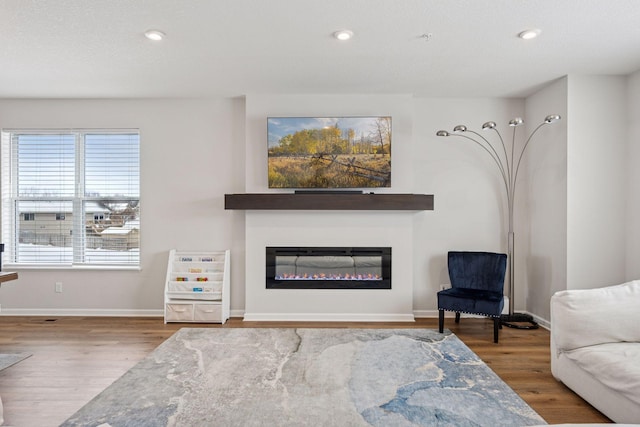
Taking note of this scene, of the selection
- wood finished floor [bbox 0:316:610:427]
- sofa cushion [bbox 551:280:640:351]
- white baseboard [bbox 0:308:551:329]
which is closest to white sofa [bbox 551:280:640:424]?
sofa cushion [bbox 551:280:640:351]

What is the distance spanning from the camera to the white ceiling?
271 centimetres

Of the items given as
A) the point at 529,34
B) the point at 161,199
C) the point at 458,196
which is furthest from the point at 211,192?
the point at 529,34

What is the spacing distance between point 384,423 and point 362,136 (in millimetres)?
3047

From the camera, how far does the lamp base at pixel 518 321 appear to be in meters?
4.34

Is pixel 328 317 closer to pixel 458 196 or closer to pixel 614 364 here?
pixel 458 196

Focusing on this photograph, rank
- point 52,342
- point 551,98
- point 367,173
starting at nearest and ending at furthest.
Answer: point 52,342, point 551,98, point 367,173

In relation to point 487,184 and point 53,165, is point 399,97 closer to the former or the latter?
point 487,184

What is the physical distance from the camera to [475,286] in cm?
441

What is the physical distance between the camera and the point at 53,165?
4914 mm

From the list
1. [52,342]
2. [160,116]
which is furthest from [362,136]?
[52,342]

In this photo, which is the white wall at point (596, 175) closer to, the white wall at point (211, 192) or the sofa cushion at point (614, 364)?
the white wall at point (211, 192)

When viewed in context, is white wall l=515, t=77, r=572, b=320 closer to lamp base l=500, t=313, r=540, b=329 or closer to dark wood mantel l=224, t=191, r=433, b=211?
lamp base l=500, t=313, r=540, b=329

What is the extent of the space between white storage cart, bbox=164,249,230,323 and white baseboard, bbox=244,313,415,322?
38 centimetres

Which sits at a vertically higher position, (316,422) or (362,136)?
(362,136)
